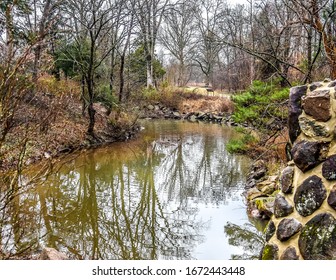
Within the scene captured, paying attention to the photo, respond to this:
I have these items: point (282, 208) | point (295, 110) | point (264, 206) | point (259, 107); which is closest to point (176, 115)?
point (259, 107)

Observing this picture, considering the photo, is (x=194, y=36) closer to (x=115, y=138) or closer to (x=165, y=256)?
(x=115, y=138)

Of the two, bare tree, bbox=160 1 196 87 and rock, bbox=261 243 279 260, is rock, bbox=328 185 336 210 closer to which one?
rock, bbox=261 243 279 260

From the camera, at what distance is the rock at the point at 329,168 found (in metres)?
2.31

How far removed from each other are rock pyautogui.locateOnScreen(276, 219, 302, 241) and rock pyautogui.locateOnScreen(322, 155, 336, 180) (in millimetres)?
423

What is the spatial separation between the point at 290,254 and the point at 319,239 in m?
0.27

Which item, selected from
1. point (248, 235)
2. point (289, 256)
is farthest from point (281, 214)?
point (248, 235)

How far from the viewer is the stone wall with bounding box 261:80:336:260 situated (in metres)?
2.29

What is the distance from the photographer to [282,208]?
2.66 m

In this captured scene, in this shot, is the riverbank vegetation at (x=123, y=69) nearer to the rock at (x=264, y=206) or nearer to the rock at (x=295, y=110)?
the rock at (x=264, y=206)

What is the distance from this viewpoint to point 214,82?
3309 cm

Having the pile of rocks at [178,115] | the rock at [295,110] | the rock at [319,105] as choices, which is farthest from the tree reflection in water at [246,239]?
the pile of rocks at [178,115]

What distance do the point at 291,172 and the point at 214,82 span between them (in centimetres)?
3124

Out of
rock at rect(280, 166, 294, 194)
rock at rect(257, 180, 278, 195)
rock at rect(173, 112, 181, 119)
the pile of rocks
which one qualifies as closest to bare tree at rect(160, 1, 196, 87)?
the pile of rocks
